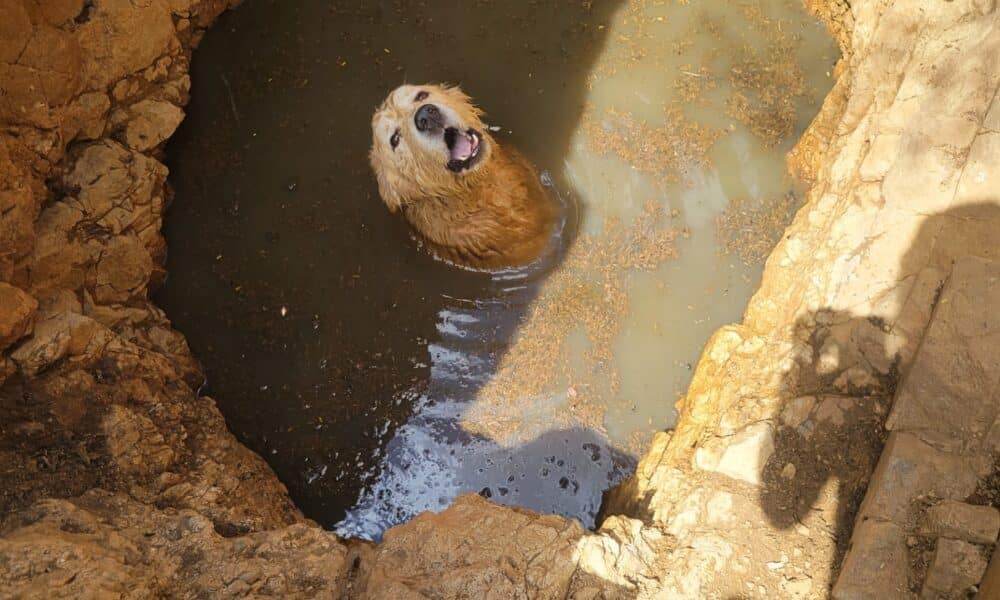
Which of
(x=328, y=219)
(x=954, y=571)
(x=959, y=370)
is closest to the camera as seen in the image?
(x=954, y=571)

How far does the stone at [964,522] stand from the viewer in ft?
8.52

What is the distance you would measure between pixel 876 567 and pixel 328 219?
3381 millimetres

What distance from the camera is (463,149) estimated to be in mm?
4328

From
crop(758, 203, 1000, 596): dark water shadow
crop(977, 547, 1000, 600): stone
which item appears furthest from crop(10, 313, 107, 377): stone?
crop(977, 547, 1000, 600): stone

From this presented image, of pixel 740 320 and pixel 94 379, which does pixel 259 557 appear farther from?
pixel 740 320

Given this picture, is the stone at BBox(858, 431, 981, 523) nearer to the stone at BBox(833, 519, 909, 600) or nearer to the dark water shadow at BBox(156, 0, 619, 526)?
the stone at BBox(833, 519, 909, 600)

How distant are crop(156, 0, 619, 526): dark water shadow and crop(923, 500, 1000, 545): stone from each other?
2.40m

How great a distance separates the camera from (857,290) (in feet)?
10.8

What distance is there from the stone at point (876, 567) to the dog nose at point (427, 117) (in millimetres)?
2867

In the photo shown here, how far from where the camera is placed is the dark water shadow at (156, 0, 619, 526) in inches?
173

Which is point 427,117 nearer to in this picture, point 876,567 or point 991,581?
point 876,567

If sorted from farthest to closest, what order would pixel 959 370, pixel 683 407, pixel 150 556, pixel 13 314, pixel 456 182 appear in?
pixel 456 182 → pixel 683 407 → pixel 13 314 → pixel 150 556 → pixel 959 370

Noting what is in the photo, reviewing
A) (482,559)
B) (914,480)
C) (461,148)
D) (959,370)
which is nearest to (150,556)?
(482,559)

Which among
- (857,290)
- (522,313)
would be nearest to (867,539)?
(857,290)
